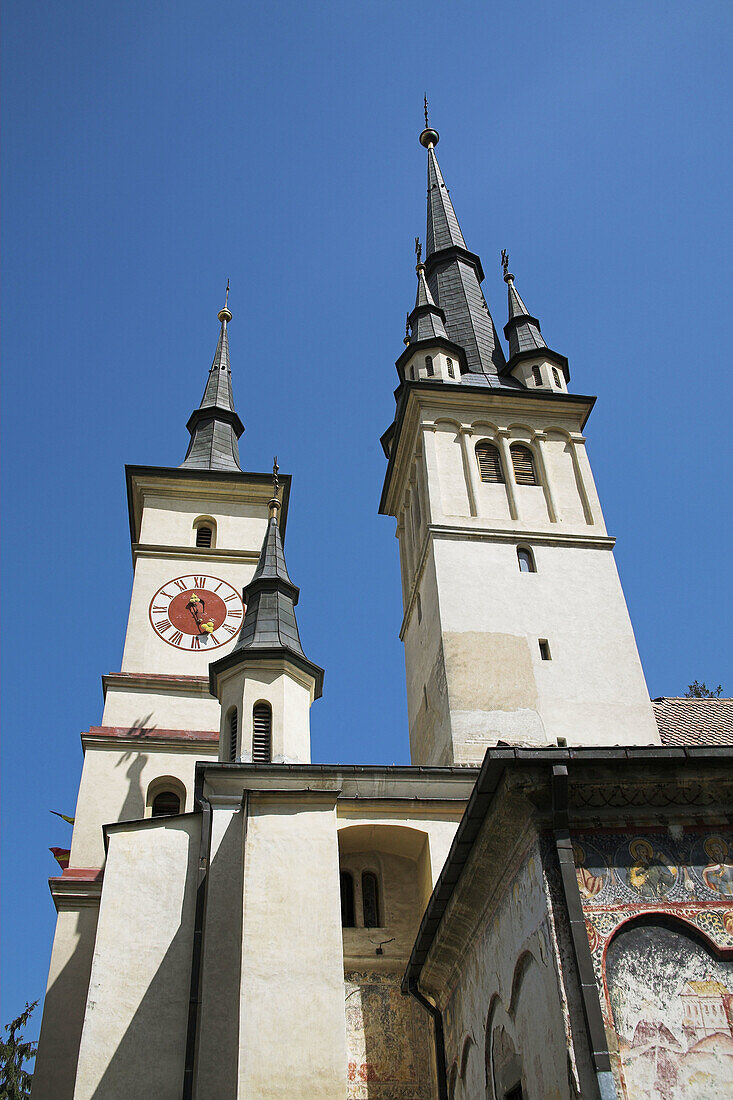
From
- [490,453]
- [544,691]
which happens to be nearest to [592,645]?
[544,691]

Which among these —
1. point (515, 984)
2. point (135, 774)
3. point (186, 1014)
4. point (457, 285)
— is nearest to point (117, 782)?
point (135, 774)

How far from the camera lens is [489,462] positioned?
88.3ft

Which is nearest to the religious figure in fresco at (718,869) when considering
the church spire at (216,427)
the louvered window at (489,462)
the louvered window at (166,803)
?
the louvered window at (166,803)

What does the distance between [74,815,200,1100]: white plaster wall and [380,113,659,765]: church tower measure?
6469 millimetres

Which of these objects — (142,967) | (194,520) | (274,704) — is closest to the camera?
(142,967)

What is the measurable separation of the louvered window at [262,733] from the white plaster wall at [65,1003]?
5378 millimetres

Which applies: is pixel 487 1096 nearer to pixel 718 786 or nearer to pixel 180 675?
pixel 718 786

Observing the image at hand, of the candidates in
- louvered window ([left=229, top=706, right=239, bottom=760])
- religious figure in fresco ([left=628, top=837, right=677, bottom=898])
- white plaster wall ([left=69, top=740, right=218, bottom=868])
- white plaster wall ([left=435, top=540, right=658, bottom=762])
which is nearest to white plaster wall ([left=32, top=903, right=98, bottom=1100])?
white plaster wall ([left=69, top=740, right=218, bottom=868])

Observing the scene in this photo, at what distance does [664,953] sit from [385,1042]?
904 centimetres

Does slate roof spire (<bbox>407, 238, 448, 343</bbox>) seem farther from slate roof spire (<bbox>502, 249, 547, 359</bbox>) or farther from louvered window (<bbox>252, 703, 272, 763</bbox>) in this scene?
louvered window (<bbox>252, 703, 272, 763</bbox>)

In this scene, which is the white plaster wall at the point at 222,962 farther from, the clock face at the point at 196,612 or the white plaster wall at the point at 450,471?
the white plaster wall at the point at 450,471

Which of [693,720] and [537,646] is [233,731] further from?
[693,720]

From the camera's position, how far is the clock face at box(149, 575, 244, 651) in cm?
2691

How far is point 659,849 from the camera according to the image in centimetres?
888
